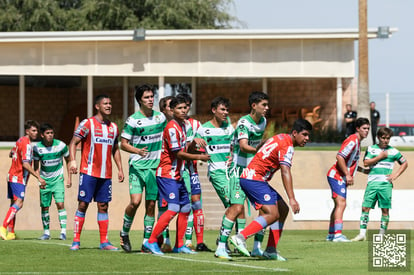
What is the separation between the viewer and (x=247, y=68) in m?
35.0

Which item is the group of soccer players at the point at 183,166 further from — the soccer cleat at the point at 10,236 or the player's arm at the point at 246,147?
the soccer cleat at the point at 10,236

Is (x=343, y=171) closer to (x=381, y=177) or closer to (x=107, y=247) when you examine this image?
(x=381, y=177)

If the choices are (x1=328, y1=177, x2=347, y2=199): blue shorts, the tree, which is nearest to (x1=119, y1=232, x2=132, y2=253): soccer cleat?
(x1=328, y1=177, x2=347, y2=199): blue shorts

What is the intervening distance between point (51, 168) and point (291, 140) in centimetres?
685

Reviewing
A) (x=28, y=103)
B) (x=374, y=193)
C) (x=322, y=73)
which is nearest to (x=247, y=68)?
(x=322, y=73)

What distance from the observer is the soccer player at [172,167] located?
42.9ft

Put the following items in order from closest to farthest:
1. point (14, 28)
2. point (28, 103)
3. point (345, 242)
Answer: point (345, 242), point (28, 103), point (14, 28)

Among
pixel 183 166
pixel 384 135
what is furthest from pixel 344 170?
pixel 183 166

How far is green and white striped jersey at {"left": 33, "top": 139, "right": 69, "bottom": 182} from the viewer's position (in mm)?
17828

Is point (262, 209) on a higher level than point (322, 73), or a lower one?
lower

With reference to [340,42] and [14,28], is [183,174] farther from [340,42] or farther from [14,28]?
[14,28]

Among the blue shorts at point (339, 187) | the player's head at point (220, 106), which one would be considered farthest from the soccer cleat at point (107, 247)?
the blue shorts at point (339, 187)

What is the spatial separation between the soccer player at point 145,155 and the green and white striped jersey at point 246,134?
1.03 meters

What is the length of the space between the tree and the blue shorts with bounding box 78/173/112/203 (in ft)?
129
